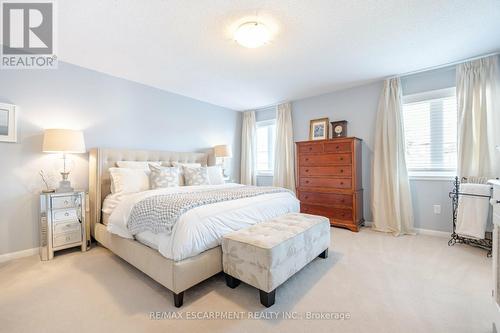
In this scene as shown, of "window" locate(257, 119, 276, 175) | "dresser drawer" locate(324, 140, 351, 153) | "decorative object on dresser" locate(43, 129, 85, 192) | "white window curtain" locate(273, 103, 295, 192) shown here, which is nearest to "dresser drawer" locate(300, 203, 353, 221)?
"white window curtain" locate(273, 103, 295, 192)

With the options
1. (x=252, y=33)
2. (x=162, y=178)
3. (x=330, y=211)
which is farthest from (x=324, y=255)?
(x=252, y=33)

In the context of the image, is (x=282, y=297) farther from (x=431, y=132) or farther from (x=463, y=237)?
(x=431, y=132)

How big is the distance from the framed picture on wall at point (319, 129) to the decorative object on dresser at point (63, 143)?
368 cm

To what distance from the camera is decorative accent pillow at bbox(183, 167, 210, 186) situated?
327 centimetres

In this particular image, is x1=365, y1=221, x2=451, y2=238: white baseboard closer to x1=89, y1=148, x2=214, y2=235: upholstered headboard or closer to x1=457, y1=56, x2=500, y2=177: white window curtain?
x1=457, y1=56, x2=500, y2=177: white window curtain

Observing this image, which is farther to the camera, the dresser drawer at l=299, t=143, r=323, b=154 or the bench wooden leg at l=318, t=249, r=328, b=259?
the dresser drawer at l=299, t=143, r=323, b=154

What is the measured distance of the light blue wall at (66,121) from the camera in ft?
8.18

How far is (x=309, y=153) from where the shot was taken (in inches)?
154

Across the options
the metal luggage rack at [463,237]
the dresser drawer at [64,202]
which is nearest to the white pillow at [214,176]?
the dresser drawer at [64,202]

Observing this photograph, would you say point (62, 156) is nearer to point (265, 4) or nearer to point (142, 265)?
point (142, 265)

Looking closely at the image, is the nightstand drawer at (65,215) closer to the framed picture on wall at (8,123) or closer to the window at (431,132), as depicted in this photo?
the framed picture on wall at (8,123)

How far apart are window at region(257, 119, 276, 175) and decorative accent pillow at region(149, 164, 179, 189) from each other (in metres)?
2.62

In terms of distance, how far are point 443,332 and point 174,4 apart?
3.08 metres

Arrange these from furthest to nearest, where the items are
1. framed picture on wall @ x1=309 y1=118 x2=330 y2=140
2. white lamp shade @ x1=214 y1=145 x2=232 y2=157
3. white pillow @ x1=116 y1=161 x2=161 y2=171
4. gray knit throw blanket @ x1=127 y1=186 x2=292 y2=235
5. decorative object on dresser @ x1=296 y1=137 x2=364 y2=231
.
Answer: white lamp shade @ x1=214 y1=145 x2=232 y2=157 < framed picture on wall @ x1=309 y1=118 x2=330 y2=140 < decorative object on dresser @ x1=296 y1=137 x2=364 y2=231 < white pillow @ x1=116 y1=161 x2=161 y2=171 < gray knit throw blanket @ x1=127 y1=186 x2=292 y2=235
